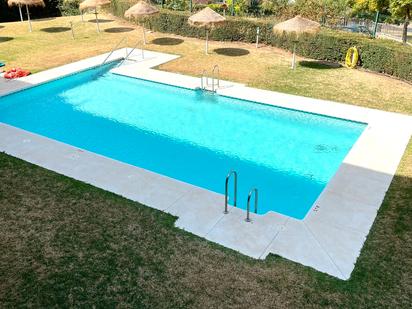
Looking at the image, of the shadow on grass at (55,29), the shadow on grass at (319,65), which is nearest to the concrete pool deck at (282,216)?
the shadow on grass at (319,65)

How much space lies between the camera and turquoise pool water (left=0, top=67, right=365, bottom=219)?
12.5 m

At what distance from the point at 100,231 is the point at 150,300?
2435mm

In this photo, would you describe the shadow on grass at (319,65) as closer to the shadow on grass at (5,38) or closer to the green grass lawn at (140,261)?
the green grass lawn at (140,261)

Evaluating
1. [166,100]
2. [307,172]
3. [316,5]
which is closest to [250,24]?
[316,5]

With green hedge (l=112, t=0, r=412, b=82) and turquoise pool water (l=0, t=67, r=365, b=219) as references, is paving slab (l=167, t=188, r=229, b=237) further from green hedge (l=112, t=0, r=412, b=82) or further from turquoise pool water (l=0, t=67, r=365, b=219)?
green hedge (l=112, t=0, r=412, b=82)

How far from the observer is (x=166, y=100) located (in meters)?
18.4

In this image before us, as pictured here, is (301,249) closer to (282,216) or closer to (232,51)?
(282,216)

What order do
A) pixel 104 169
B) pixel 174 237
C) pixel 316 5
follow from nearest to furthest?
1. pixel 174 237
2. pixel 104 169
3. pixel 316 5

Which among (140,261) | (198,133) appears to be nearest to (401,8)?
(198,133)

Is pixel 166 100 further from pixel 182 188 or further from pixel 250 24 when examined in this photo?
pixel 250 24

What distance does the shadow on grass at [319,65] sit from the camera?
21641mm

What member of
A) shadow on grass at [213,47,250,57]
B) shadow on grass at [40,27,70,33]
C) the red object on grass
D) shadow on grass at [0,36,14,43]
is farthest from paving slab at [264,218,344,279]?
shadow on grass at [40,27,70,33]

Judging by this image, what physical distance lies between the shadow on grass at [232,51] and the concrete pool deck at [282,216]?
9.72 meters

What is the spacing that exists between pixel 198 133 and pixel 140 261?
26.4ft
